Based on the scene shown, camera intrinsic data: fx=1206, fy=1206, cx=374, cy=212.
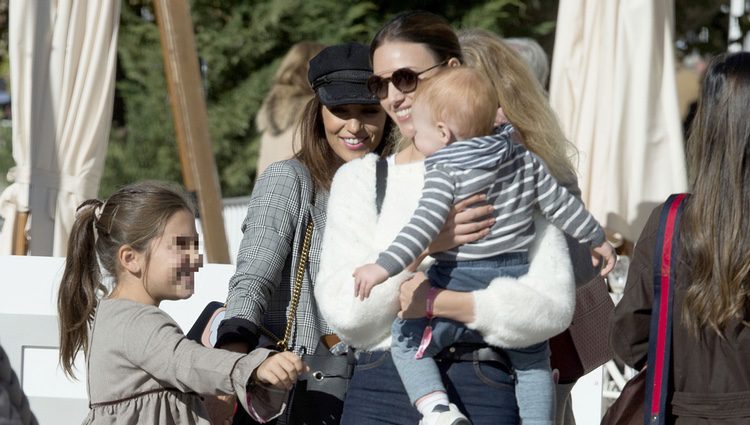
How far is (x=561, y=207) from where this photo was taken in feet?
9.43

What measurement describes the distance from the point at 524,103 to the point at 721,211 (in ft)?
2.14

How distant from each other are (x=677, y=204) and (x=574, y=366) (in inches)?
25.4

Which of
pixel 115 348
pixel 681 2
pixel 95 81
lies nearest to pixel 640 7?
pixel 95 81

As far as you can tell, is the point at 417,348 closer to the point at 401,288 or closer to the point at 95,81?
the point at 401,288

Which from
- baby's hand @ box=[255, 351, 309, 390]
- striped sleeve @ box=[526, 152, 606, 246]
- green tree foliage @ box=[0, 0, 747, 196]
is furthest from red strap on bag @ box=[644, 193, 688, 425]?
green tree foliage @ box=[0, 0, 747, 196]

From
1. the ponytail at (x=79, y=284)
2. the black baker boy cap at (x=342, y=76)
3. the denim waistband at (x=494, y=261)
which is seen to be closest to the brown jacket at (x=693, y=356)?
the denim waistband at (x=494, y=261)

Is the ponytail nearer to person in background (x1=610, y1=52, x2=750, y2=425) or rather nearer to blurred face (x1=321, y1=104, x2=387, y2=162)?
blurred face (x1=321, y1=104, x2=387, y2=162)

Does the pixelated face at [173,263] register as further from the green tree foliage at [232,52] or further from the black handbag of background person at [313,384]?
the green tree foliage at [232,52]

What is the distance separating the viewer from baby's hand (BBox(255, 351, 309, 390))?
2.85 meters

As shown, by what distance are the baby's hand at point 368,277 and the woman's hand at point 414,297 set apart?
0.15 metres

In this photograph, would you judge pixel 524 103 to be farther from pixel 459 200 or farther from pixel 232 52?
pixel 232 52

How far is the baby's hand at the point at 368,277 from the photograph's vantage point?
104 inches

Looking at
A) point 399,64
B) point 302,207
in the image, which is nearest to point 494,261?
point 399,64

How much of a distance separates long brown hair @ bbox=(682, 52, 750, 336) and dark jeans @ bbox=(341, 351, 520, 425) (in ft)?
1.50
